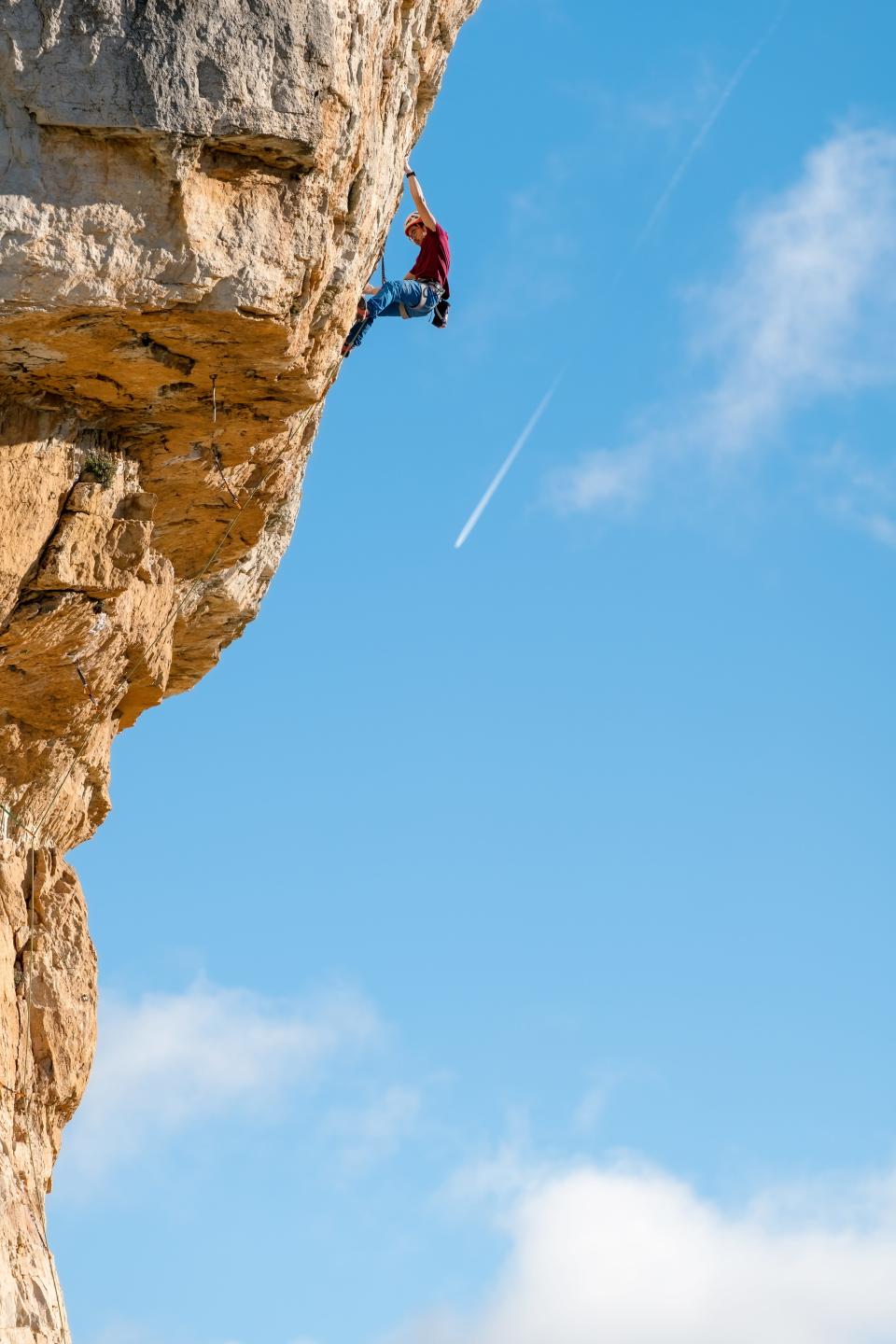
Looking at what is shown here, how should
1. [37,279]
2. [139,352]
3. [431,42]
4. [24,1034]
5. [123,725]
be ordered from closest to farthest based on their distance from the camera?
[37,279] < [139,352] < [431,42] < [24,1034] < [123,725]

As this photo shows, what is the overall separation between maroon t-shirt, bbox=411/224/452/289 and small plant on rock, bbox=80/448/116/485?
3430 millimetres

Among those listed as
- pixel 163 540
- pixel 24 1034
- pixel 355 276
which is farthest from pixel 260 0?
pixel 24 1034

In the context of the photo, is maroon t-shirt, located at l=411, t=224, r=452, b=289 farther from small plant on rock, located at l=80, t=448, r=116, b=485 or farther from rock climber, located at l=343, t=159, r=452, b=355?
small plant on rock, located at l=80, t=448, r=116, b=485

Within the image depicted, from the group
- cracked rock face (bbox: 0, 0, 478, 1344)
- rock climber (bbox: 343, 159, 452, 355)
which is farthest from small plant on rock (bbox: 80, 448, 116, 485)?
rock climber (bbox: 343, 159, 452, 355)

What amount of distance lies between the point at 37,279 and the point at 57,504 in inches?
70.3

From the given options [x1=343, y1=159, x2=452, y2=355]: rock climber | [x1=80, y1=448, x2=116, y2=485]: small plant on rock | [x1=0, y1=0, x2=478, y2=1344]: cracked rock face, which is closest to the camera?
[x1=0, y1=0, x2=478, y2=1344]: cracked rock face

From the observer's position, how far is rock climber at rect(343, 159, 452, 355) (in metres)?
12.3

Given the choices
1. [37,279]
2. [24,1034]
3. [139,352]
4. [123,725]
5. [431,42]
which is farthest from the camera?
[123,725]

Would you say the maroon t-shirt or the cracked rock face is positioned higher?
the maroon t-shirt

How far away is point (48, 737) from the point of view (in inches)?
466

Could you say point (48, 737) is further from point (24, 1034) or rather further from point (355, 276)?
point (355, 276)

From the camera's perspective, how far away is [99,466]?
411 inches

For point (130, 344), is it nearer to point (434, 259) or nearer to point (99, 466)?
point (99, 466)

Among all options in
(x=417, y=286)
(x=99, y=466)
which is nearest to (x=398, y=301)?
(x=417, y=286)
